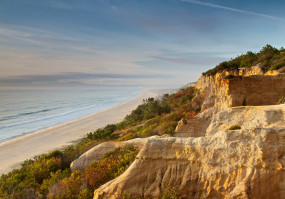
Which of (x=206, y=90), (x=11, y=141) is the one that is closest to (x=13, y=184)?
(x=206, y=90)

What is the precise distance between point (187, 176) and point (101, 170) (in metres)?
3.96

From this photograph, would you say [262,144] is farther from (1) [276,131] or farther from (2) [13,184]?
(2) [13,184]

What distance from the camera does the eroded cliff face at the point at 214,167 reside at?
18.1 feet

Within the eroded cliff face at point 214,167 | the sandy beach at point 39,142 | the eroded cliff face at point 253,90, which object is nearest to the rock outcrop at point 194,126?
the eroded cliff face at point 253,90

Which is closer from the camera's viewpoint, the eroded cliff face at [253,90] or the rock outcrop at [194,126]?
the eroded cliff face at [253,90]

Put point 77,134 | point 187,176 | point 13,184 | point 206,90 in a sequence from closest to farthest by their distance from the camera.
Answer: point 187,176 < point 13,184 < point 206,90 < point 77,134

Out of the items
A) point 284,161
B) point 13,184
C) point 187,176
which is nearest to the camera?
point 284,161

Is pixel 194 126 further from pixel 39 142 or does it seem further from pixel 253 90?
pixel 39 142

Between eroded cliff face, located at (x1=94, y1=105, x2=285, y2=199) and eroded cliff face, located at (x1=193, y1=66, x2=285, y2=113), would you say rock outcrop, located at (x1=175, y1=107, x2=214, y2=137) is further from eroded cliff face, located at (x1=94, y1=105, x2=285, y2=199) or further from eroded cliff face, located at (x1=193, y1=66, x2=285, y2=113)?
eroded cliff face, located at (x1=94, y1=105, x2=285, y2=199)

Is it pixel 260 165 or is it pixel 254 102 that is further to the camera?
pixel 254 102

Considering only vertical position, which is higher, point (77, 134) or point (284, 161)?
point (284, 161)

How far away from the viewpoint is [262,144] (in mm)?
5668

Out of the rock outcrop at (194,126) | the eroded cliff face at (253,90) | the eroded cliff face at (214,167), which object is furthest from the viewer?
the rock outcrop at (194,126)

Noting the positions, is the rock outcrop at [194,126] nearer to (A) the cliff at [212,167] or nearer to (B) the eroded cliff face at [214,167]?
(A) the cliff at [212,167]
